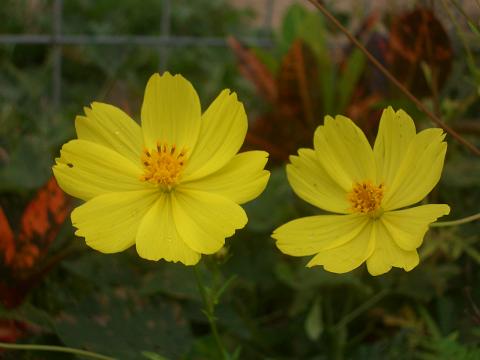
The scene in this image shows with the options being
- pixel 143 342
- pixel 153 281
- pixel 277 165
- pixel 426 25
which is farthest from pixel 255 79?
pixel 143 342

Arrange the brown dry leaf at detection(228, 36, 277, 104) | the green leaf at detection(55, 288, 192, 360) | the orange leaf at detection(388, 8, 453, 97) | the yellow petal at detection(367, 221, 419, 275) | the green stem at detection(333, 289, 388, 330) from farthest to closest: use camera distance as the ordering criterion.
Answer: the brown dry leaf at detection(228, 36, 277, 104) → the orange leaf at detection(388, 8, 453, 97) → the green stem at detection(333, 289, 388, 330) → the green leaf at detection(55, 288, 192, 360) → the yellow petal at detection(367, 221, 419, 275)

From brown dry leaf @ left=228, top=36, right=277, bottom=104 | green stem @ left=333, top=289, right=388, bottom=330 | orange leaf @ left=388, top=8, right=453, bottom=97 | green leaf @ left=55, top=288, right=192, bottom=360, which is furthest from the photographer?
brown dry leaf @ left=228, top=36, right=277, bottom=104

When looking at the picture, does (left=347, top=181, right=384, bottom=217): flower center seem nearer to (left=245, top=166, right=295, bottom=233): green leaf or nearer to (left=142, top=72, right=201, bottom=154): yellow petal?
(left=142, top=72, right=201, bottom=154): yellow petal

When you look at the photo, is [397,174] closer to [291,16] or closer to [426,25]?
[426,25]

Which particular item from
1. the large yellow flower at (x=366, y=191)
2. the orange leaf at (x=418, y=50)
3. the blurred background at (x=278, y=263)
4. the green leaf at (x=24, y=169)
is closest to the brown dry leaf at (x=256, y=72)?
the blurred background at (x=278, y=263)

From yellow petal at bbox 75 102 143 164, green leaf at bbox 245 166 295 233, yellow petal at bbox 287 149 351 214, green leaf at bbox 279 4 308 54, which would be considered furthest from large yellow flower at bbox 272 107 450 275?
green leaf at bbox 279 4 308 54

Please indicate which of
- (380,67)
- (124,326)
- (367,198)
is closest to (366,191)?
(367,198)

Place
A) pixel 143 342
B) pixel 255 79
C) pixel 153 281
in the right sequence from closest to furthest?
pixel 143 342, pixel 153 281, pixel 255 79

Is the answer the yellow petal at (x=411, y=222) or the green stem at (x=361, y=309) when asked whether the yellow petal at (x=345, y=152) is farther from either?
the green stem at (x=361, y=309)
